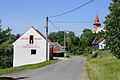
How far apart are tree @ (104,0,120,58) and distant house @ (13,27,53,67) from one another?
24616 millimetres

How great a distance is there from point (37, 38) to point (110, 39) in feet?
83.7

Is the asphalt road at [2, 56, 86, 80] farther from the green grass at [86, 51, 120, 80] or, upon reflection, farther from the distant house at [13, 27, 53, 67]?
the distant house at [13, 27, 53, 67]

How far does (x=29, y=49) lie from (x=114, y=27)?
26.5m

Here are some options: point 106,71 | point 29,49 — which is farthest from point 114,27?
point 29,49

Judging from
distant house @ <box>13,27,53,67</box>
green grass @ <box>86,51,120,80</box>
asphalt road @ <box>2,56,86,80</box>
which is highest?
distant house @ <box>13,27,53,67</box>

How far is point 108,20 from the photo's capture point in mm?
11781

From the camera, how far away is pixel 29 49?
36.1m

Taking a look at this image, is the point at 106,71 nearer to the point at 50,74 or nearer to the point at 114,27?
the point at 114,27

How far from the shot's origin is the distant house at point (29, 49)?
35.8 meters

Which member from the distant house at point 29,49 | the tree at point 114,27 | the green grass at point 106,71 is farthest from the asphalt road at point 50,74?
the distant house at point 29,49

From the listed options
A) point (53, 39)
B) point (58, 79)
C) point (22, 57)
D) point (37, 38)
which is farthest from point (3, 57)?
point (53, 39)

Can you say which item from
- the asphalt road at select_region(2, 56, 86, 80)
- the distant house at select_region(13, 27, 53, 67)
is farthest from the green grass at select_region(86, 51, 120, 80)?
the distant house at select_region(13, 27, 53, 67)

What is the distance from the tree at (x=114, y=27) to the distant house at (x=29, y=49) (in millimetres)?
24616

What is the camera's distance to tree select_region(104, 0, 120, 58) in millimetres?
11203
